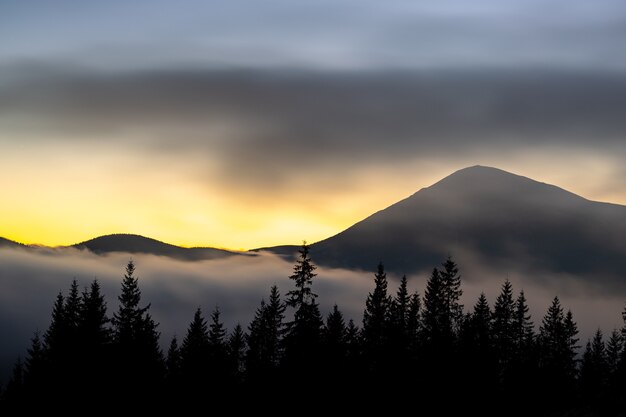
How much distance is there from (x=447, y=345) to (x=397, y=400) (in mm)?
7000

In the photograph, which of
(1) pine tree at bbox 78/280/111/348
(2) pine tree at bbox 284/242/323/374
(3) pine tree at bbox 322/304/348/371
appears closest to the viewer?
(2) pine tree at bbox 284/242/323/374

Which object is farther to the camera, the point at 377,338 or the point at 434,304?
the point at 434,304

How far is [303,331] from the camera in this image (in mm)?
54094

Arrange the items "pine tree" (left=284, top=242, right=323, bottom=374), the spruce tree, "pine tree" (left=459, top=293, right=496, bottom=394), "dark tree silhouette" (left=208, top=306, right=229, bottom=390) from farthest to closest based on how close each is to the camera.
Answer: the spruce tree, "dark tree silhouette" (left=208, top=306, right=229, bottom=390), "pine tree" (left=459, top=293, right=496, bottom=394), "pine tree" (left=284, top=242, right=323, bottom=374)

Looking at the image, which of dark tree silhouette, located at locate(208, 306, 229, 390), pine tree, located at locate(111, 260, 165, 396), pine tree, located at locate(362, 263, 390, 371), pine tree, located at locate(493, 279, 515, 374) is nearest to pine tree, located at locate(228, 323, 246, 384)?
dark tree silhouette, located at locate(208, 306, 229, 390)

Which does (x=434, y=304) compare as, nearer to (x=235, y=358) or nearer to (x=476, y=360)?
(x=235, y=358)

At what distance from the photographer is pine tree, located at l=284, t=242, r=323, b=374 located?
5397 centimetres

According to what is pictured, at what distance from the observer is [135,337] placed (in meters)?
64.4

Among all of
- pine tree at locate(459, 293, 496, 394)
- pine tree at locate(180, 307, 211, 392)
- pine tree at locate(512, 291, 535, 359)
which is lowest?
pine tree at locate(180, 307, 211, 392)

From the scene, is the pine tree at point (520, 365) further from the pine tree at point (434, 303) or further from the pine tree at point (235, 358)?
the pine tree at point (235, 358)

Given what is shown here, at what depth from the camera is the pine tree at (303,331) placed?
53969mm

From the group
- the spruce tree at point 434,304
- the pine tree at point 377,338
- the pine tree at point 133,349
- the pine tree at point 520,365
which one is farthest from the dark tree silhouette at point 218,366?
the spruce tree at point 434,304

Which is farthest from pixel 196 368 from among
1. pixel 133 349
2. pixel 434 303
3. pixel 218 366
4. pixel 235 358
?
pixel 434 303

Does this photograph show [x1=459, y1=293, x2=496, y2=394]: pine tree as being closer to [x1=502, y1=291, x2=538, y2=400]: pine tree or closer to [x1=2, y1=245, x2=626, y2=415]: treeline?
[x1=2, y1=245, x2=626, y2=415]: treeline
